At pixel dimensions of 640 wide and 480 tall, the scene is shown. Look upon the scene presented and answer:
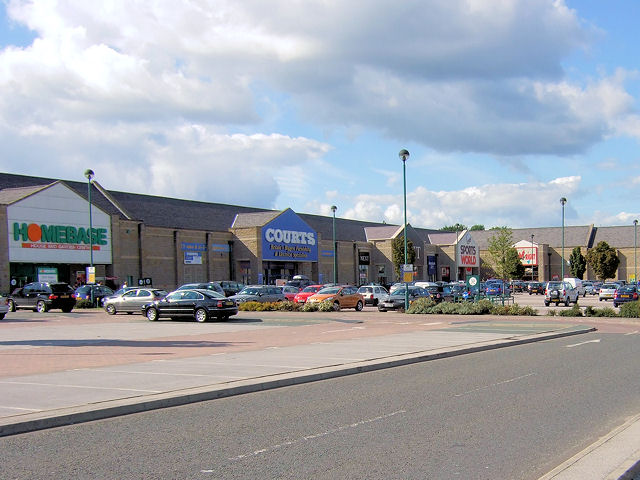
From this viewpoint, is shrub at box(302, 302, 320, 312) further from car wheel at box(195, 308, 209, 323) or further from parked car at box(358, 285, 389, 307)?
car wheel at box(195, 308, 209, 323)

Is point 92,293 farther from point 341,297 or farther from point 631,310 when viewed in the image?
point 631,310

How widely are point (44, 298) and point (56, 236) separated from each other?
1611 centimetres

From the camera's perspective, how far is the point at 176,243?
64.1 meters

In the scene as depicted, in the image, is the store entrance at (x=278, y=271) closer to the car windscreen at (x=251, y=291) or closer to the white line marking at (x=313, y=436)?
the car windscreen at (x=251, y=291)

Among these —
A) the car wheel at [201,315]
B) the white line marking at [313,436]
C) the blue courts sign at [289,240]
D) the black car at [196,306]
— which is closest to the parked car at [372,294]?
the black car at [196,306]

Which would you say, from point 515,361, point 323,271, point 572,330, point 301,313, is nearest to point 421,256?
point 323,271

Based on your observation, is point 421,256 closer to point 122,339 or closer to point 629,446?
point 122,339

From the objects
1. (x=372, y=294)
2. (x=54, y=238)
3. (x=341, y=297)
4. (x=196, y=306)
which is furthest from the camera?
(x=54, y=238)

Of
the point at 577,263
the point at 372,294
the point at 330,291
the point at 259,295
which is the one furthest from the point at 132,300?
the point at 577,263

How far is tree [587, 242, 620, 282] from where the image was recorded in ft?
327

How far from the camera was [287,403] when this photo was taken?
1030cm

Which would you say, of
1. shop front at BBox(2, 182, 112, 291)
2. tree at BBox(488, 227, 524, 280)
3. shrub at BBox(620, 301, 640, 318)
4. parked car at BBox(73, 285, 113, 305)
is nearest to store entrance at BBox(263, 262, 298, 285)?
shop front at BBox(2, 182, 112, 291)

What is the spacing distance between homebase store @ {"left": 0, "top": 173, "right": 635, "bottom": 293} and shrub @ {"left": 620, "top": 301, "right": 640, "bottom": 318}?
1356 inches

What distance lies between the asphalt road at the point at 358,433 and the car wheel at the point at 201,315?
1798cm
